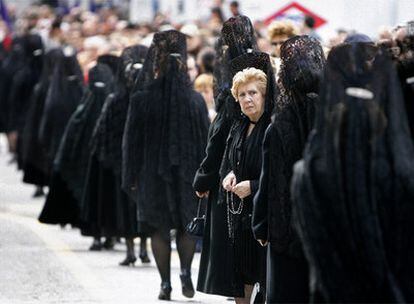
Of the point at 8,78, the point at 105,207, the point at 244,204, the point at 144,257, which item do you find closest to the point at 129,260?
the point at 144,257

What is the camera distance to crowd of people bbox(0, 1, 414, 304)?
790 centimetres

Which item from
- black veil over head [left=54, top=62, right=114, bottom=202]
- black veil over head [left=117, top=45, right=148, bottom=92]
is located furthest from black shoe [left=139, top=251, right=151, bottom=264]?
black veil over head [left=54, top=62, right=114, bottom=202]

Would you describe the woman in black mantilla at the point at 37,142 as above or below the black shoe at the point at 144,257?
above

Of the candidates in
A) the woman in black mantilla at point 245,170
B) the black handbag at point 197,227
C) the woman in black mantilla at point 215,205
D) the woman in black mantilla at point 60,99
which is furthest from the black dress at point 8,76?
the woman in black mantilla at point 245,170

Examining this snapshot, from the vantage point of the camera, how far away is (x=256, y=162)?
10.9 m

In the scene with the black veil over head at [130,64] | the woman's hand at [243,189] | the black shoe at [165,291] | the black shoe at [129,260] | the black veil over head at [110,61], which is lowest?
the black shoe at [165,291]

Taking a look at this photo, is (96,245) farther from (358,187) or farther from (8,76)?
(8,76)

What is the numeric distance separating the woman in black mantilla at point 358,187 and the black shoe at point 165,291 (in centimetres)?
580

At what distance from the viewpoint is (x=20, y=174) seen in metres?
28.3

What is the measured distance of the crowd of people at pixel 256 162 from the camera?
790 centimetres

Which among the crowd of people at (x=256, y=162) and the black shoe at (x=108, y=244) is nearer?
the crowd of people at (x=256, y=162)

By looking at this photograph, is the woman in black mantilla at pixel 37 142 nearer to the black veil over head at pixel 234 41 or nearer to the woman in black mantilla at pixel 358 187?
the black veil over head at pixel 234 41

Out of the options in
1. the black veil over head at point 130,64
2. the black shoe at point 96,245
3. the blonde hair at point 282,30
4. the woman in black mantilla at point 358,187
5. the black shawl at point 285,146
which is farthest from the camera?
the black shoe at point 96,245

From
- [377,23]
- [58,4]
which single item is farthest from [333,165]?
[58,4]
